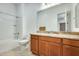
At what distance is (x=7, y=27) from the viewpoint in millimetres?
2688

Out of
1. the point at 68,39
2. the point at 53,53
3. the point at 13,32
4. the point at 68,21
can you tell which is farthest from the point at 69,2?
the point at 13,32

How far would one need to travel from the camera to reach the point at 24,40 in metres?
2.68

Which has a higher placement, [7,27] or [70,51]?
[7,27]

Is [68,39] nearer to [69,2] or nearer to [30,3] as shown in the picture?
[69,2]

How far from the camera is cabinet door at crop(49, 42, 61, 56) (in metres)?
2.59

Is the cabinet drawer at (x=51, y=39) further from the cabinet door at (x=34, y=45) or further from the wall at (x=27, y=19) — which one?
the wall at (x=27, y=19)

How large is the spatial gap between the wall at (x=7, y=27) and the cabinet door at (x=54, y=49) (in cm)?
79

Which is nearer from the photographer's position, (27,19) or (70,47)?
(70,47)

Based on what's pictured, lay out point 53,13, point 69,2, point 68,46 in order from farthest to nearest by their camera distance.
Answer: point 53,13 < point 69,2 < point 68,46

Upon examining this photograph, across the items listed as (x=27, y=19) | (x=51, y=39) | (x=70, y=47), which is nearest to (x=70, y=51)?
(x=70, y=47)

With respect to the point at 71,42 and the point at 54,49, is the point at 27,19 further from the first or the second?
the point at 71,42

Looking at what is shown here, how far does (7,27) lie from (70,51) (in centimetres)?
139

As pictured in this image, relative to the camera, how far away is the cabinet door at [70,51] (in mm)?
2260

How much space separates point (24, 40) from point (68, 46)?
930 mm
